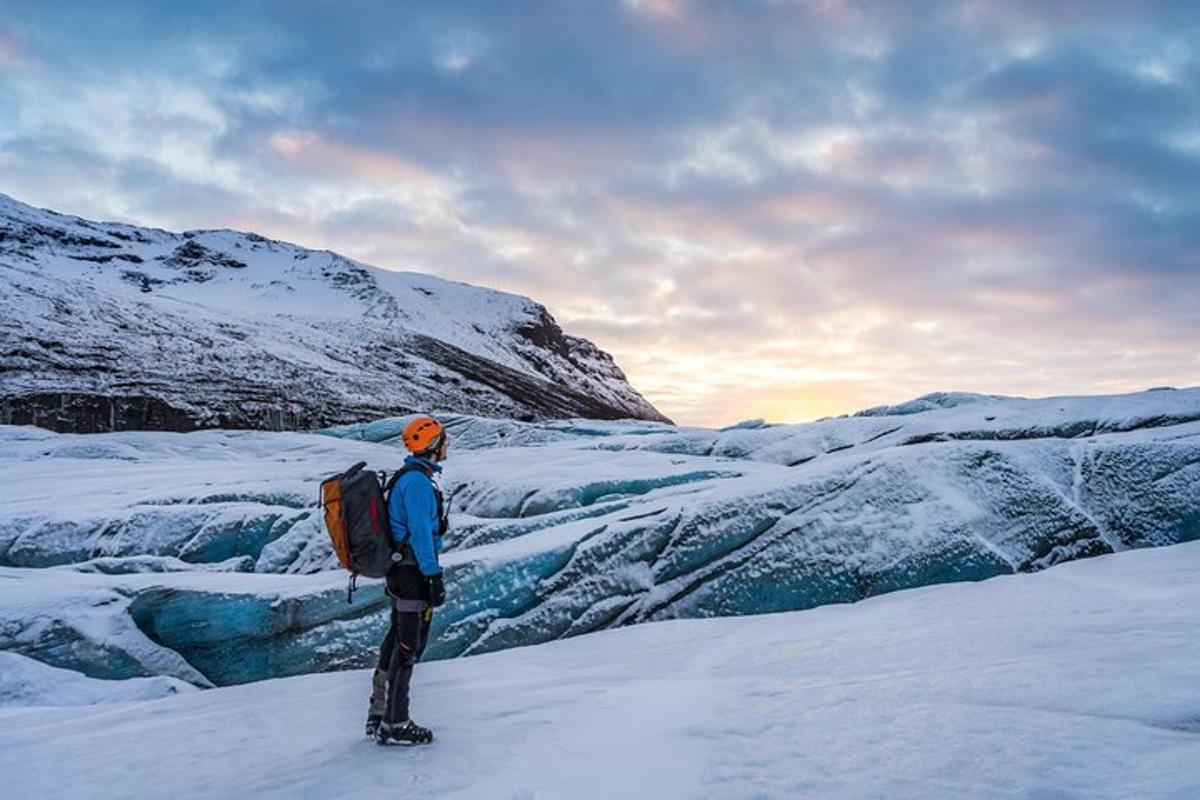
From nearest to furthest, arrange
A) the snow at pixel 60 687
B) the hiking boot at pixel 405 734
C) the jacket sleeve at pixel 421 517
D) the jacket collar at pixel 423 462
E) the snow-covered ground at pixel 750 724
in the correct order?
the snow-covered ground at pixel 750 724, the hiking boot at pixel 405 734, the jacket sleeve at pixel 421 517, the jacket collar at pixel 423 462, the snow at pixel 60 687

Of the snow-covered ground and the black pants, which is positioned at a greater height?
the black pants

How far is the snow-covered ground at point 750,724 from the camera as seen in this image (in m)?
3.67

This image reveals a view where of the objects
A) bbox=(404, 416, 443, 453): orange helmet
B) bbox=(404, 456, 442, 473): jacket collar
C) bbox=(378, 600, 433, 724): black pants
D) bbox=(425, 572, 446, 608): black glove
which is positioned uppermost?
bbox=(404, 416, 443, 453): orange helmet

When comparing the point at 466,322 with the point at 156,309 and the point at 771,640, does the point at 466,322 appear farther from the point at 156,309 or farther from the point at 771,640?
the point at 771,640

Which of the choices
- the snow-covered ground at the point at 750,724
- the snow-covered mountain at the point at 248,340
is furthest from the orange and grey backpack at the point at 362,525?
the snow-covered mountain at the point at 248,340

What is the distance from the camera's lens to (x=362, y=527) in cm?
513

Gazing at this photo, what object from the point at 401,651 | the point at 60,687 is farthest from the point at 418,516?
the point at 60,687

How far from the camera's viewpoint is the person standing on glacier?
5.00 metres

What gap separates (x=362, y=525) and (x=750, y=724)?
2885mm

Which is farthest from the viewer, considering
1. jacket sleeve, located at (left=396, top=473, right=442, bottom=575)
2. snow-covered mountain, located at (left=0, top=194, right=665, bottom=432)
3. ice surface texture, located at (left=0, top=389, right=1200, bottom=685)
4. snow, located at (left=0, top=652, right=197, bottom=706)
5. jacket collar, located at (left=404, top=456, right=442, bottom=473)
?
snow-covered mountain, located at (left=0, top=194, right=665, bottom=432)

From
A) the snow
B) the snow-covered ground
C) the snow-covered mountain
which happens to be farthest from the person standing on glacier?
the snow-covered mountain

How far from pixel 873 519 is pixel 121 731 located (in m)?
9.11

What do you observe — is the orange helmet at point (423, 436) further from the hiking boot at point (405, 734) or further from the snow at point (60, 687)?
the snow at point (60, 687)

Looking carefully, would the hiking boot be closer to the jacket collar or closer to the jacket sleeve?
the jacket sleeve
